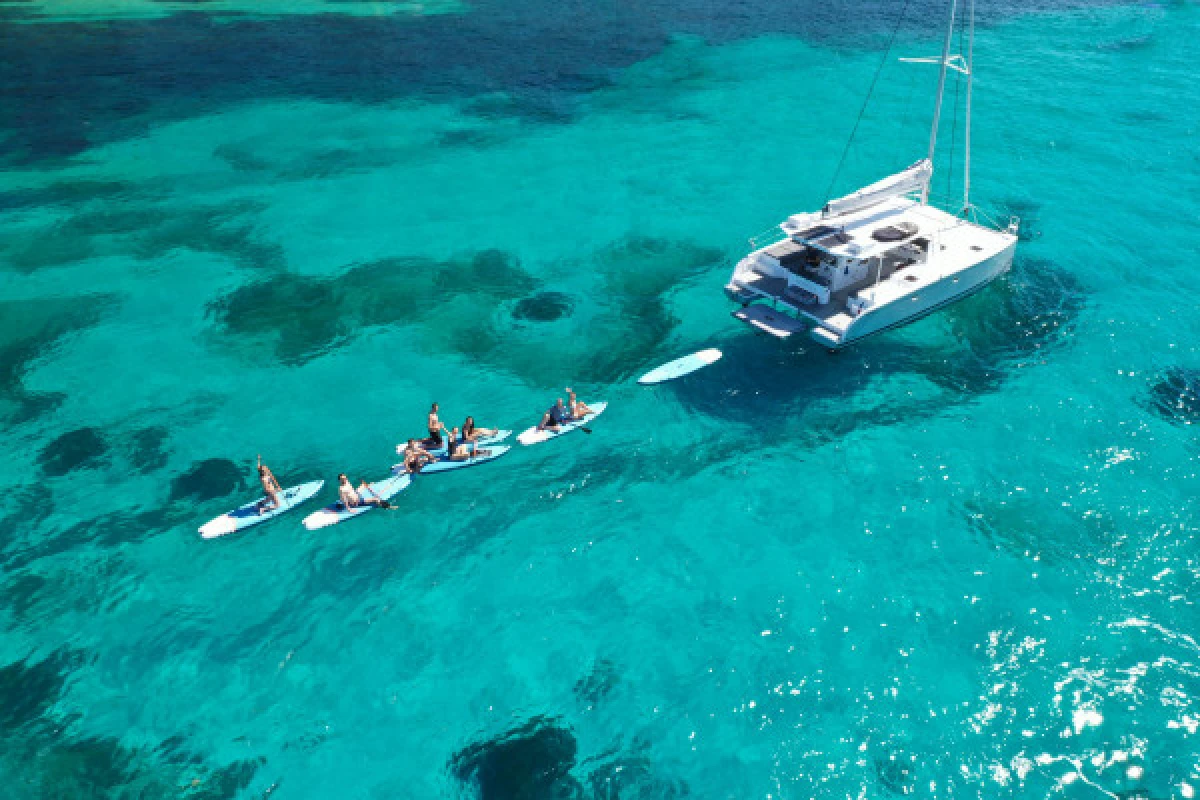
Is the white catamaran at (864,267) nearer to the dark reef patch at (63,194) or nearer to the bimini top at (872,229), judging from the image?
the bimini top at (872,229)

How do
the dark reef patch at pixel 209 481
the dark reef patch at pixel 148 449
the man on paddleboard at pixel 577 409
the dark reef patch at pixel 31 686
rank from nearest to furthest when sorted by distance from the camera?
the dark reef patch at pixel 31 686 < the dark reef patch at pixel 209 481 < the dark reef patch at pixel 148 449 < the man on paddleboard at pixel 577 409

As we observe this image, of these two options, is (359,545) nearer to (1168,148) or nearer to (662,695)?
(662,695)

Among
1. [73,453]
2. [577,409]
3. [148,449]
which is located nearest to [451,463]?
[577,409]

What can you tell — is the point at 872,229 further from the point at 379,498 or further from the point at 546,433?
the point at 379,498

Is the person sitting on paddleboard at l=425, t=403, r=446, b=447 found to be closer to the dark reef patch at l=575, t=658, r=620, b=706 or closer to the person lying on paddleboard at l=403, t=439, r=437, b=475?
the person lying on paddleboard at l=403, t=439, r=437, b=475

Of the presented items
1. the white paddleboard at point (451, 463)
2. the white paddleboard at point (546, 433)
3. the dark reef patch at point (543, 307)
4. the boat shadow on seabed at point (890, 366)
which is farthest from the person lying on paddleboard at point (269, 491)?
the boat shadow on seabed at point (890, 366)

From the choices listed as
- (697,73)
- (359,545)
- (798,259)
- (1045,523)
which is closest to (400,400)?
(359,545)

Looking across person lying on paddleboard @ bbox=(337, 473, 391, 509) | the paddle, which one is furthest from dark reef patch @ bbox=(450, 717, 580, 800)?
person lying on paddleboard @ bbox=(337, 473, 391, 509)
